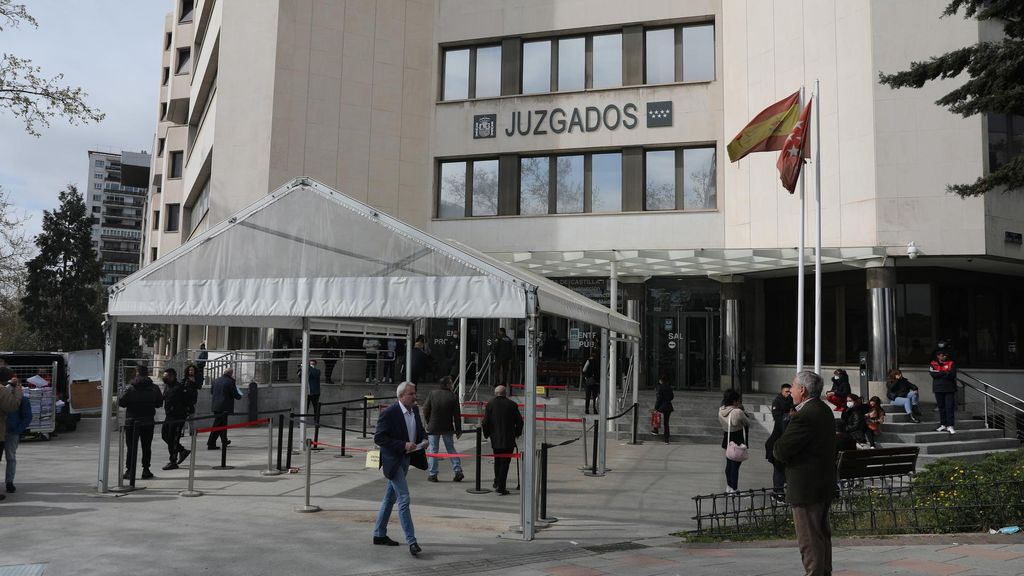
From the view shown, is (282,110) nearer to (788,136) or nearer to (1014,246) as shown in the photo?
(788,136)

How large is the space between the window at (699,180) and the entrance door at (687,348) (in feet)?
12.5

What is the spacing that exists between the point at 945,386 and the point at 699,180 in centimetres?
1095

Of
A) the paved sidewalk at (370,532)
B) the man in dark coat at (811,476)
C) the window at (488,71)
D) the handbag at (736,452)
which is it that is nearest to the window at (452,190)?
the window at (488,71)

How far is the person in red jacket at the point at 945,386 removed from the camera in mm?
18141

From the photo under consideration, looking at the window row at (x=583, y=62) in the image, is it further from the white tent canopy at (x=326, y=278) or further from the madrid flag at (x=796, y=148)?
the white tent canopy at (x=326, y=278)

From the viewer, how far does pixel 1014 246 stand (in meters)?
21.3

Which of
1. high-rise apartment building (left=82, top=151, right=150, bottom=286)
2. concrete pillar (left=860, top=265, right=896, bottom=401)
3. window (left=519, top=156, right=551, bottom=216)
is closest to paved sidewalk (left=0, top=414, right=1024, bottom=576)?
concrete pillar (left=860, top=265, right=896, bottom=401)

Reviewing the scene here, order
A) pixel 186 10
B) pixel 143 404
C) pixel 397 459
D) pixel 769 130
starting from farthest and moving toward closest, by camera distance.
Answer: pixel 186 10, pixel 769 130, pixel 143 404, pixel 397 459

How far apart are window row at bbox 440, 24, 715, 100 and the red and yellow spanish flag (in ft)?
27.7

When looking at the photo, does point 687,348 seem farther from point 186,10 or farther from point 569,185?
point 186,10

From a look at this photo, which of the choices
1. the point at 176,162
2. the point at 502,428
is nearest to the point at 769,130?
the point at 502,428

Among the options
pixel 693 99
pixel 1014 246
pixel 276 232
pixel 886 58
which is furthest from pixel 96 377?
pixel 1014 246

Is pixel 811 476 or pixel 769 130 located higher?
pixel 769 130

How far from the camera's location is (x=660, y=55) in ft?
90.3
